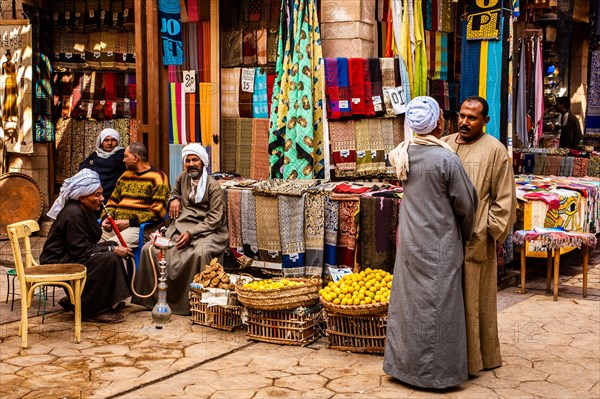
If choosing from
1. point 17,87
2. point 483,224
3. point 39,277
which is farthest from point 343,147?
point 17,87

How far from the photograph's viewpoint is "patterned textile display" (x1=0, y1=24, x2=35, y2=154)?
1103 cm

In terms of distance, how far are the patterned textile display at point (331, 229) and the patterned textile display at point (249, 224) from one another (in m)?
0.76

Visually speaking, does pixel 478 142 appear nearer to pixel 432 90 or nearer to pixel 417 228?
pixel 417 228

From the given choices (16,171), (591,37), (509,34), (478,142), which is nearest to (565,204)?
(509,34)

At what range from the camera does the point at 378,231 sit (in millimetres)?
7648

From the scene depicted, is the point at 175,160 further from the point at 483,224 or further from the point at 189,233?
the point at 483,224

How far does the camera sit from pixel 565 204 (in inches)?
360

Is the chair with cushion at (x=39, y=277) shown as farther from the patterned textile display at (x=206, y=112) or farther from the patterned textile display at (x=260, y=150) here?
the patterned textile display at (x=206, y=112)

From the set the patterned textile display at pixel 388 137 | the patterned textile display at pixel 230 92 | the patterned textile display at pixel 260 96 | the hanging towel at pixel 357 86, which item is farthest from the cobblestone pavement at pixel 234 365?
the patterned textile display at pixel 230 92

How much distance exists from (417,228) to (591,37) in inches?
354

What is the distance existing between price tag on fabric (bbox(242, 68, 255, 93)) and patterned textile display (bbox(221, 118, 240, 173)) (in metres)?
0.37

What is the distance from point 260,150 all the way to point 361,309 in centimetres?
375

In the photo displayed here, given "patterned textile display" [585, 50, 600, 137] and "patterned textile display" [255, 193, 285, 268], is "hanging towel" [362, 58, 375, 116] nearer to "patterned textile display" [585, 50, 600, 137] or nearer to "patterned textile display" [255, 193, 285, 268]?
"patterned textile display" [255, 193, 285, 268]

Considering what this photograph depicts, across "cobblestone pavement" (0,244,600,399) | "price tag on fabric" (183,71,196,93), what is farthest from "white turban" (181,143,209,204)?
"price tag on fabric" (183,71,196,93)
